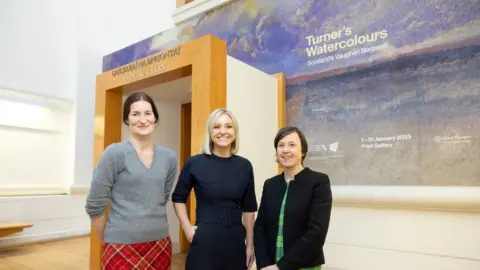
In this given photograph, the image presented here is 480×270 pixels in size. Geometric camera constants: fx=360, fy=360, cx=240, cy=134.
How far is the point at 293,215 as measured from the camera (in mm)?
1891

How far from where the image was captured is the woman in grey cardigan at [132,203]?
1.76 meters

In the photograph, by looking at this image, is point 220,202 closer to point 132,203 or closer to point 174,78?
point 132,203

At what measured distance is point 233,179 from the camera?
2037 millimetres

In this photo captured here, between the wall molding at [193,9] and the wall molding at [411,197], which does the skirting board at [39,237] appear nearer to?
the wall molding at [193,9]

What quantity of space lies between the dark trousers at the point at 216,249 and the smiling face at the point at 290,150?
468 millimetres

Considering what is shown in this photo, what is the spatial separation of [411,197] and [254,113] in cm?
157

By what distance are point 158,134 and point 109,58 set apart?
2.78 meters

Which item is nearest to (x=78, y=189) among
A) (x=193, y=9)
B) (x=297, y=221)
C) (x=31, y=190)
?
(x=31, y=190)

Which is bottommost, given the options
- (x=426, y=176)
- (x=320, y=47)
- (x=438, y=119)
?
(x=426, y=176)

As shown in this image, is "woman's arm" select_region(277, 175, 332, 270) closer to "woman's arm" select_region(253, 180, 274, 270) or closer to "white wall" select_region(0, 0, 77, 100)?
"woman's arm" select_region(253, 180, 274, 270)

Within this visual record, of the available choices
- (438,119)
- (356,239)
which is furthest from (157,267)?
(438,119)

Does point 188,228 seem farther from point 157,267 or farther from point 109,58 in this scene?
point 109,58

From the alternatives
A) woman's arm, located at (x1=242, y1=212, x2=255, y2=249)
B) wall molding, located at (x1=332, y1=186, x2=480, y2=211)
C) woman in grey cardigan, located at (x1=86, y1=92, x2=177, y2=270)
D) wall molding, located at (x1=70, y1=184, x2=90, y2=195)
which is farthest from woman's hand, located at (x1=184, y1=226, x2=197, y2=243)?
wall molding, located at (x1=70, y1=184, x2=90, y2=195)

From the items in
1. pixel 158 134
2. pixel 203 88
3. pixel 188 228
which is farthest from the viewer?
pixel 158 134
